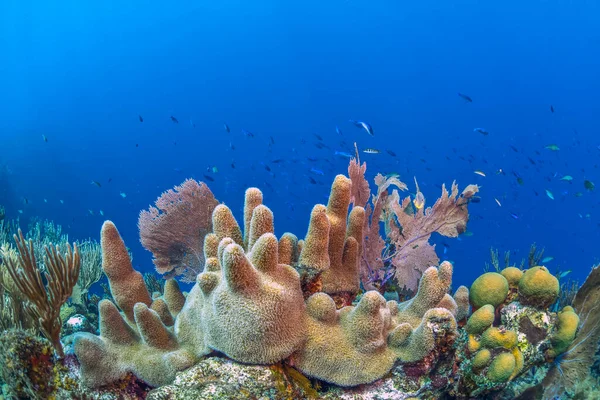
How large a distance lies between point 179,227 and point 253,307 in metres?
2.01

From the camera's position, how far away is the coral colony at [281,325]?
285 cm

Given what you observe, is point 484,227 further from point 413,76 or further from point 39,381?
point 39,381

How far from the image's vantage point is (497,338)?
11.6 ft

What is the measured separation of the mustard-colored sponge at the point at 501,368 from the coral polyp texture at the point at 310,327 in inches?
0.4

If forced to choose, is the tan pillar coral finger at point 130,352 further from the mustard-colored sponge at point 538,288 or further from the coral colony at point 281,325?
the mustard-colored sponge at point 538,288

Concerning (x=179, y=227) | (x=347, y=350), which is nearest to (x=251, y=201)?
(x=179, y=227)

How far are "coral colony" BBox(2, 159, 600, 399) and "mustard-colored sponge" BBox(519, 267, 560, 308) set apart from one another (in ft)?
0.04

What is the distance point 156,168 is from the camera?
72.9 m

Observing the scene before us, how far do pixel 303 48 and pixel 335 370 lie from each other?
84548 millimetres

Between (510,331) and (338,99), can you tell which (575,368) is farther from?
(338,99)

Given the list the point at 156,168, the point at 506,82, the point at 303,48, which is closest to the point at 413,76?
the point at 506,82

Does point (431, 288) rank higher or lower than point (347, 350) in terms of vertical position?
higher

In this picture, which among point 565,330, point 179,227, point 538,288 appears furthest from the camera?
point 179,227

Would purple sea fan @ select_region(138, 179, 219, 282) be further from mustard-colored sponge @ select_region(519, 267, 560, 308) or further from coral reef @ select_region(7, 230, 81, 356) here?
mustard-colored sponge @ select_region(519, 267, 560, 308)
